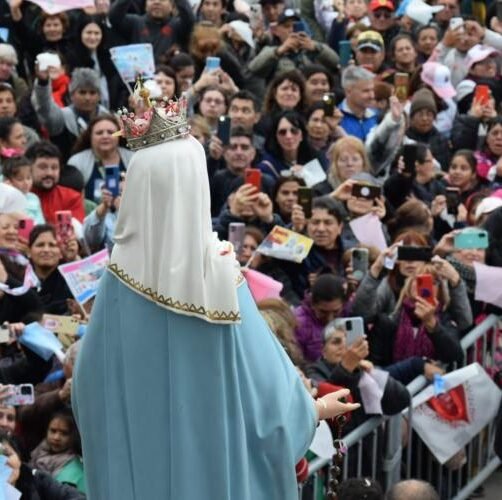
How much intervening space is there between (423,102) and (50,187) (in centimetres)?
388

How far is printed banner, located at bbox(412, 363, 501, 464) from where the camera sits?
34.1 ft

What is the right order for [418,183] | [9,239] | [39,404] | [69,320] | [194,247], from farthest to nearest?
[418,183] < [9,239] < [69,320] < [39,404] < [194,247]

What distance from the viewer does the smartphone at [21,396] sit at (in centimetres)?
913

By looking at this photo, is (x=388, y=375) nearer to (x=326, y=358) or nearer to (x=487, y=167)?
(x=326, y=358)

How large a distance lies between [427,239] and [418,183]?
2168 mm

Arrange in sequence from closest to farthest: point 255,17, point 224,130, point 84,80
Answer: point 224,130 → point 84,80 → point 255,17

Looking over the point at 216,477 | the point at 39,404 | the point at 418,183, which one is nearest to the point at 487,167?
the point at 418,183

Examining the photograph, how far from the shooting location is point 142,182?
5449mm

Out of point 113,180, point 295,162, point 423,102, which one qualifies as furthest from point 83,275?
point 423,102

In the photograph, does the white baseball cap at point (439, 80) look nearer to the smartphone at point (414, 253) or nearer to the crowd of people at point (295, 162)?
the crowd of people at point (295, 162)

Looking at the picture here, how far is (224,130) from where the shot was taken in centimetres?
1393

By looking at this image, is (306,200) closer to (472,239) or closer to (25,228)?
(472,239)

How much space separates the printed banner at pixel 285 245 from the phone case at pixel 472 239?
3.20ft

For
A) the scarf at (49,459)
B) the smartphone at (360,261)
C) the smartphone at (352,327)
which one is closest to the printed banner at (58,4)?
the smartphone at (360,261)
